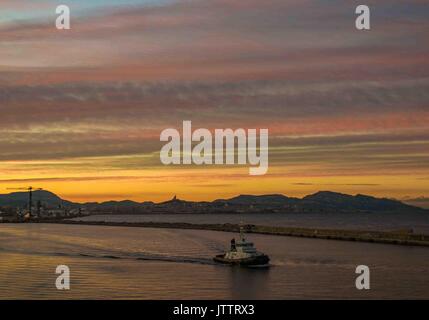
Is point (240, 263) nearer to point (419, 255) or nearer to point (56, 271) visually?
point (56, 271)

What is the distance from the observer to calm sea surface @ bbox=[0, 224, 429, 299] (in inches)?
1766

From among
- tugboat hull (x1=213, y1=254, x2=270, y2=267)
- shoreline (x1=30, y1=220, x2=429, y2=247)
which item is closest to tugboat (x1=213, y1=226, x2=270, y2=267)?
tugboat hull (x1=213, y1=254, x2=270, y2=267)

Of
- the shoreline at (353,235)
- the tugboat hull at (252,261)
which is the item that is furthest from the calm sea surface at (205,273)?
the shoreline at (353,235)

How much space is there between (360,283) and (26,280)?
84.4 feet

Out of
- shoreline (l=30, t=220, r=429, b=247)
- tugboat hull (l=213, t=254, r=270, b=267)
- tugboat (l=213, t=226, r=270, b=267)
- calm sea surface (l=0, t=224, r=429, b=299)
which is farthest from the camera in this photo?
shoreline (l=30, t=220, r=429, b=247)

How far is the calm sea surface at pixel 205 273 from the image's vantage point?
147 feet

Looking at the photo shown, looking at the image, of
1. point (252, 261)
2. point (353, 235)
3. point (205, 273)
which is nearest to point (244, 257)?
point (252, 261)

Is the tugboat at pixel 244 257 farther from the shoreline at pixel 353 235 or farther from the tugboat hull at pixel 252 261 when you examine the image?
the shoreline at pixel 353 235

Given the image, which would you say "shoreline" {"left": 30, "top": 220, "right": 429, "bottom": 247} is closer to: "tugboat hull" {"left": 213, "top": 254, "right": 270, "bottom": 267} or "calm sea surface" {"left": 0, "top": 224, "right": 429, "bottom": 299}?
"calm sea surface" {"left": 0, "top": 224, "right": 429, "bottom": 299}

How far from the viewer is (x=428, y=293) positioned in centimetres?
4472

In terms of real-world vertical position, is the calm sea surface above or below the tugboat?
below
